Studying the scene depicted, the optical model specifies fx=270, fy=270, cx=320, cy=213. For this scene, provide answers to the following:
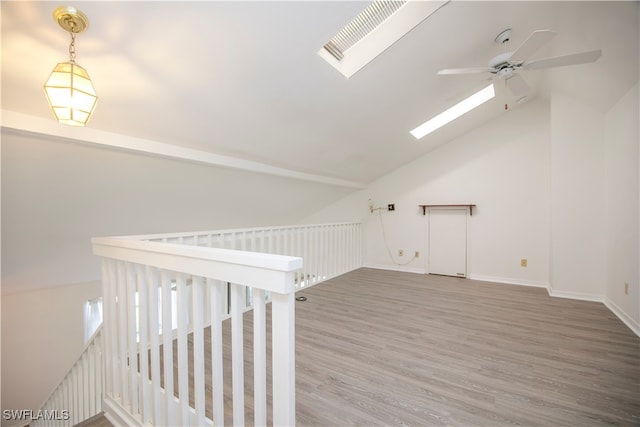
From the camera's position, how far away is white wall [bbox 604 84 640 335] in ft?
8.87

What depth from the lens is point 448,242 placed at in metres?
4.98

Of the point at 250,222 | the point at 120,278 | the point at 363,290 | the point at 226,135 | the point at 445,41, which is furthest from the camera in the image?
the point at 250,222

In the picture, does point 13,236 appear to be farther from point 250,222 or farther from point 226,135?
point 250,222

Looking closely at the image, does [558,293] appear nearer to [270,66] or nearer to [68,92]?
[270,66]

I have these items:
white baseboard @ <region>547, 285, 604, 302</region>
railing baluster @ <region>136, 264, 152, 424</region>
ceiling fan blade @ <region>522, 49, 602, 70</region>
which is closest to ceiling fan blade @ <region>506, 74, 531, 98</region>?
ceiling fan blade @ <region>522, 49, 602, 70</region>

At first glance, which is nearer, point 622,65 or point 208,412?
point 208,412

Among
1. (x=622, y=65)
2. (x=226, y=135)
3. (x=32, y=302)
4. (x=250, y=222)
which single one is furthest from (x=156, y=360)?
(x=622, y=65)

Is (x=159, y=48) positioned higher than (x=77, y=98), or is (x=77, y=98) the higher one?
(x=159, y=48)

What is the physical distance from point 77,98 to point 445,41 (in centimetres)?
279

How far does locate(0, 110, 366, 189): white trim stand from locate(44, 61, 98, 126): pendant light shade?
948 millimetres

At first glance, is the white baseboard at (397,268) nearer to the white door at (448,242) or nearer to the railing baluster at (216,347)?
the white door at (448,242)

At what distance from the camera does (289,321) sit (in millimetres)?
988

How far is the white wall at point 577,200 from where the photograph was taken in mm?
3529

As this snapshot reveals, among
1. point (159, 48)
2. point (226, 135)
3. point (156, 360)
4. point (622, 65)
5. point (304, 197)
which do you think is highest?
point (622, 65)
